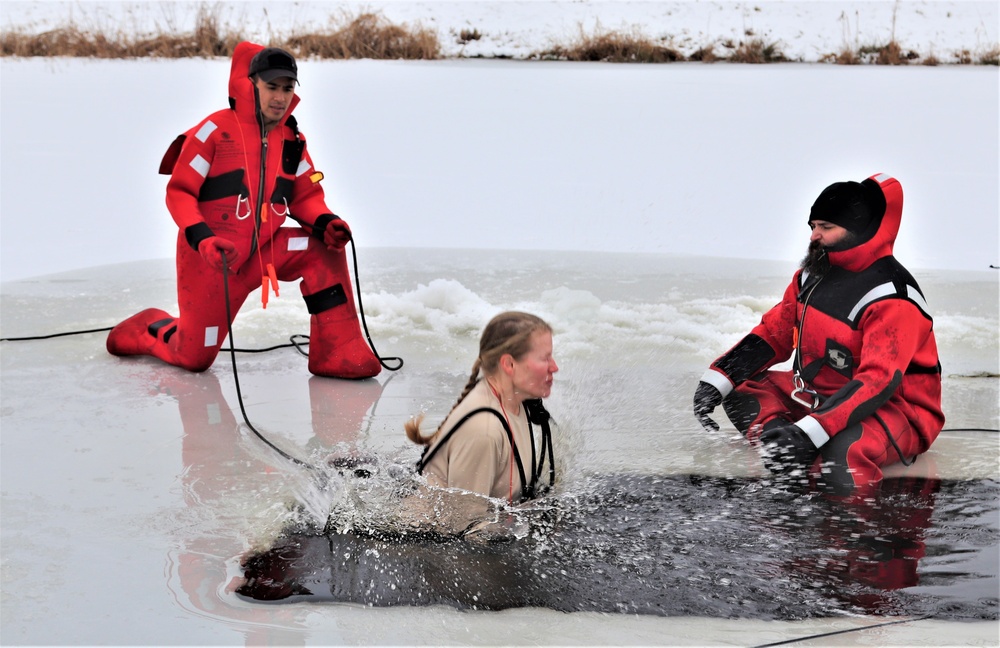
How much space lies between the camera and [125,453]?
3.97 m

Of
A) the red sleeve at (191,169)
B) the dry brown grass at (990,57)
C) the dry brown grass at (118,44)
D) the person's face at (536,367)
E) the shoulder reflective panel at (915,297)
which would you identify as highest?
the dry brown grass at (118,44)

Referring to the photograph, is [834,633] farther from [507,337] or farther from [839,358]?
[839,358]

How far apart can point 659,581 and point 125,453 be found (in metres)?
2.13

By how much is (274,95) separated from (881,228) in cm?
262

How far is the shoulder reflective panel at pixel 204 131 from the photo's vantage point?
4.68m

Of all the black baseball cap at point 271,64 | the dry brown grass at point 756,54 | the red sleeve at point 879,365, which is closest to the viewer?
the red sleeve at point 879,365

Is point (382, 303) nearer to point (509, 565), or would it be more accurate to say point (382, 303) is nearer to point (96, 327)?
point (96, 327)

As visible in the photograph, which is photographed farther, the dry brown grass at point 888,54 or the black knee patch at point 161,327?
the dry brown grass at point 888,54

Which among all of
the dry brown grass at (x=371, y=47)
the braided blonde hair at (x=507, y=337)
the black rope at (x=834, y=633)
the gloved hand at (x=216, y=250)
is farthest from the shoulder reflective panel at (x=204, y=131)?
the dry brown grass at (x=371, y=47)

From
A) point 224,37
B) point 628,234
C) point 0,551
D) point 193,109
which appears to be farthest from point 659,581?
point 224,37

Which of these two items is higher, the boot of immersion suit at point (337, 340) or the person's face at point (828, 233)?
the person's face at point (828, 233)

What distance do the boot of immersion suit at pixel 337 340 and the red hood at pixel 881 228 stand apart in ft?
7.59

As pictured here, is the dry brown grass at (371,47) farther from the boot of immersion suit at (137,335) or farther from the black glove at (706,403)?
the black glove at (706,403)

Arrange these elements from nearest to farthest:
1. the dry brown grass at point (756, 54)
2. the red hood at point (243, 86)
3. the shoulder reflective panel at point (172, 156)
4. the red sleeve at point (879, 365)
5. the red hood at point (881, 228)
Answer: the red sleeve at point (879, 365) < the red hood at point (881, 228) < the red hood at point (243, 86) < the shoulder reflective panel at point (172, 156) < the dry brown grass at point (756, 54)
